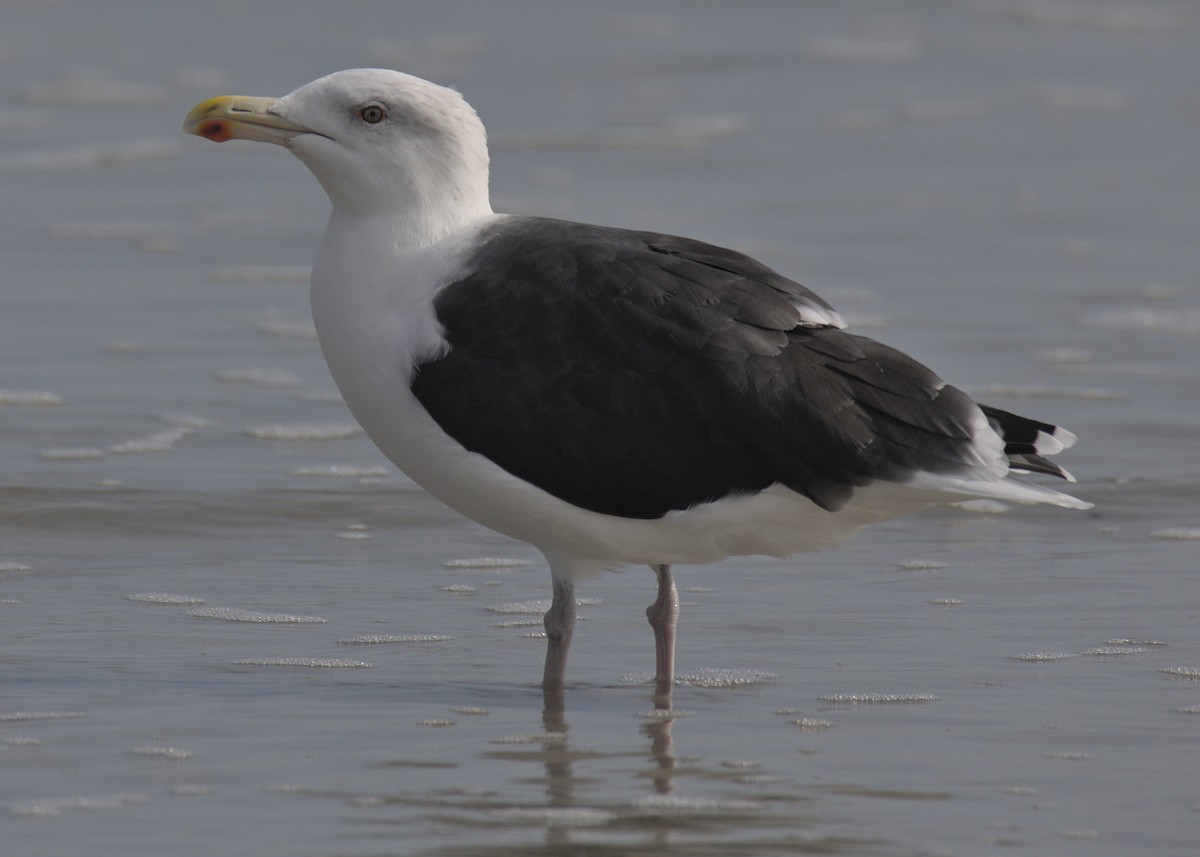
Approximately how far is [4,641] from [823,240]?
805 centimetres

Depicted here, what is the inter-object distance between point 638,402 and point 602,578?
6.82ft

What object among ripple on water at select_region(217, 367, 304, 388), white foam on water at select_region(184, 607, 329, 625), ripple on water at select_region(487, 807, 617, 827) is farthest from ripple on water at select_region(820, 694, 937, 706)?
ripple on water at select_region(217, 367, 304, 388)

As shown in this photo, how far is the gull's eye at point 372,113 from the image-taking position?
702 cm

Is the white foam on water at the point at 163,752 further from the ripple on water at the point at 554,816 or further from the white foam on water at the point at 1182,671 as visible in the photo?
the white foam on water at the point at 1182,671

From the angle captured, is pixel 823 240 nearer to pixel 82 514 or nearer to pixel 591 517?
pixel 82 514

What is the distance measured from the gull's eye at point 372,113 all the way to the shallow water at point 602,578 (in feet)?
6.16

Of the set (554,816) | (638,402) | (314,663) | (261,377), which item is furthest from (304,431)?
(554,816)

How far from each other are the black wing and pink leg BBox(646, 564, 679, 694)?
64cm

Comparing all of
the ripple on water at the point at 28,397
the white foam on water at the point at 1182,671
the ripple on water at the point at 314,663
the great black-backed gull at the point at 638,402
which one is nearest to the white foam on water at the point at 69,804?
the ripple on water at the point at 314,663

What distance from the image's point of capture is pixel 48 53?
2059 cm

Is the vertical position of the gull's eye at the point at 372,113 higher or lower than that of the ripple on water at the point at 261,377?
higher

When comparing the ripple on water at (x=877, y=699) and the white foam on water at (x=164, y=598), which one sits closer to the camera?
the ripple on water at (x=877, y=699)

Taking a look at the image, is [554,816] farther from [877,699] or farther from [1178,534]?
[1178,534]

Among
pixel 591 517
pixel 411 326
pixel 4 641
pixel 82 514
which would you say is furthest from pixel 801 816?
pixel 82 514
